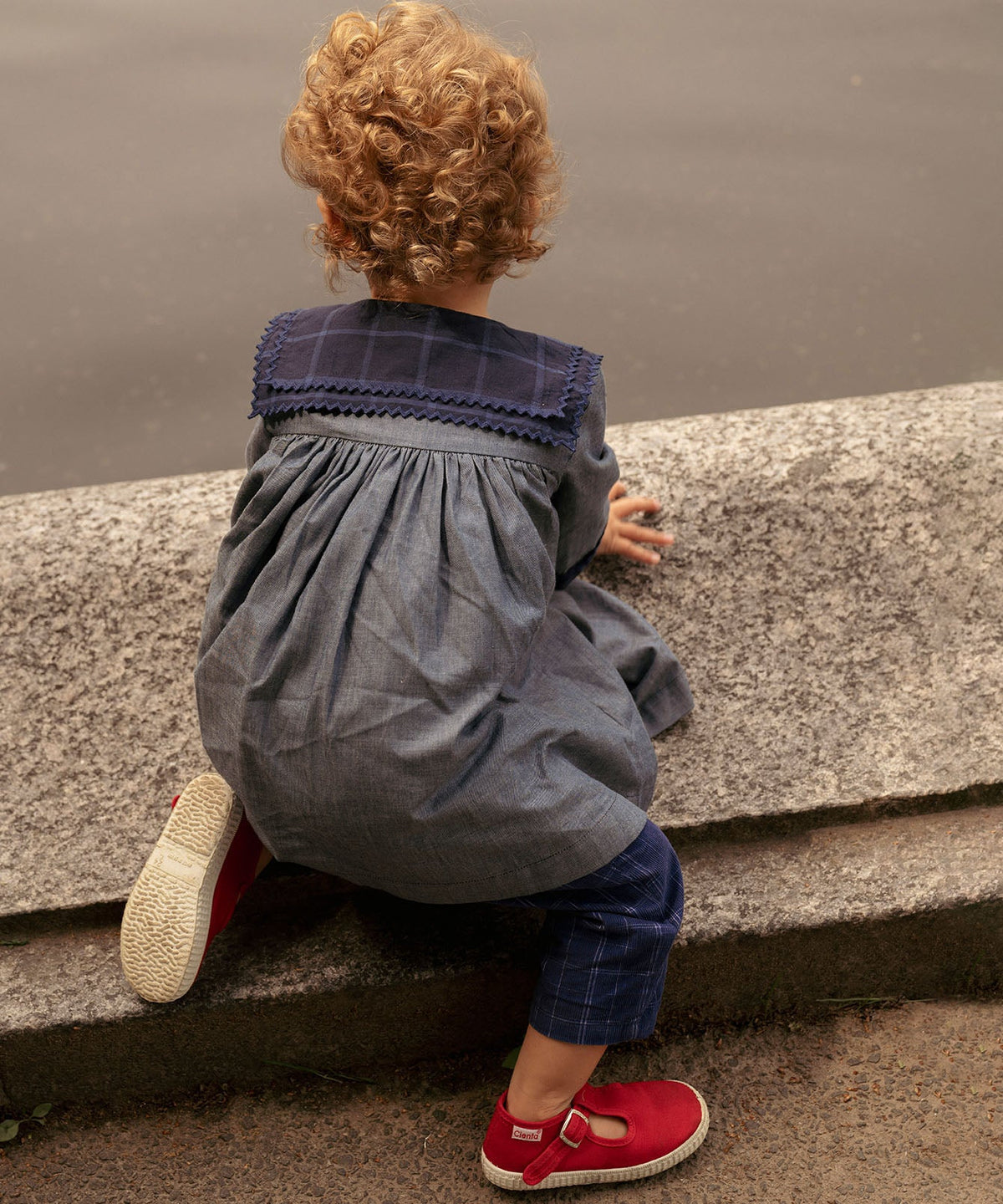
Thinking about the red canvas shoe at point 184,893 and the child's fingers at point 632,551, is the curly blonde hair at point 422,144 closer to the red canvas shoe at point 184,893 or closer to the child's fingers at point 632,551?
→ the child's fingers at point 632,551

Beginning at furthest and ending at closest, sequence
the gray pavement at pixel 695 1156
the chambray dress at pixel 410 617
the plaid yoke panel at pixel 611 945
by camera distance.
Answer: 1. the gray pavement at pixel 695 1156
2. the plaid yoke panel at pixel 611 945
3. the chambray dress at pixel 410 617

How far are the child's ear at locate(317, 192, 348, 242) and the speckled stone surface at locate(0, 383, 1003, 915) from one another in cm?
68

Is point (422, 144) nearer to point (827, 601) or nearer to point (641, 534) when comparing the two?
point (641, 534)

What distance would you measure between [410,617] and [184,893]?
52 centimetres

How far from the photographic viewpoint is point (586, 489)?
4.63ft

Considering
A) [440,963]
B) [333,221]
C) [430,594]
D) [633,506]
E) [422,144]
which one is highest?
[422,144]

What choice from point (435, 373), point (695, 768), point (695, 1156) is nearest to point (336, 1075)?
point (695, 1156)

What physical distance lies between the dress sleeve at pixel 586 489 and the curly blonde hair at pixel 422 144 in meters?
0.22

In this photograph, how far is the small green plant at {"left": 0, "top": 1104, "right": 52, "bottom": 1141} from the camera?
154 cm

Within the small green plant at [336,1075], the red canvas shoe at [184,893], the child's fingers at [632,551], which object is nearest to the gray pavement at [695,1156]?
the small green plant at [336,1075]

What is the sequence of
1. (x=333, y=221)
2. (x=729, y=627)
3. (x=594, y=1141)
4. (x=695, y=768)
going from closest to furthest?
(x=333, y=221)
(x=594, y=1141)
(x=695, y=768)
(x=729, y=627)

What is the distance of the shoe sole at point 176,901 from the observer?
55.3 inches

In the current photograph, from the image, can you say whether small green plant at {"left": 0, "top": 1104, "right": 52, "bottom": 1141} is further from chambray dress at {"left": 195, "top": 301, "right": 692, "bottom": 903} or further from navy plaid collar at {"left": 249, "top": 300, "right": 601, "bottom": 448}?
navy plaid collar at {"left": 249, "top": 300, "right": 601, "bottom": 448}

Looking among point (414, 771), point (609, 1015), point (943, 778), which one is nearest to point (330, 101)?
point (414, 771)
